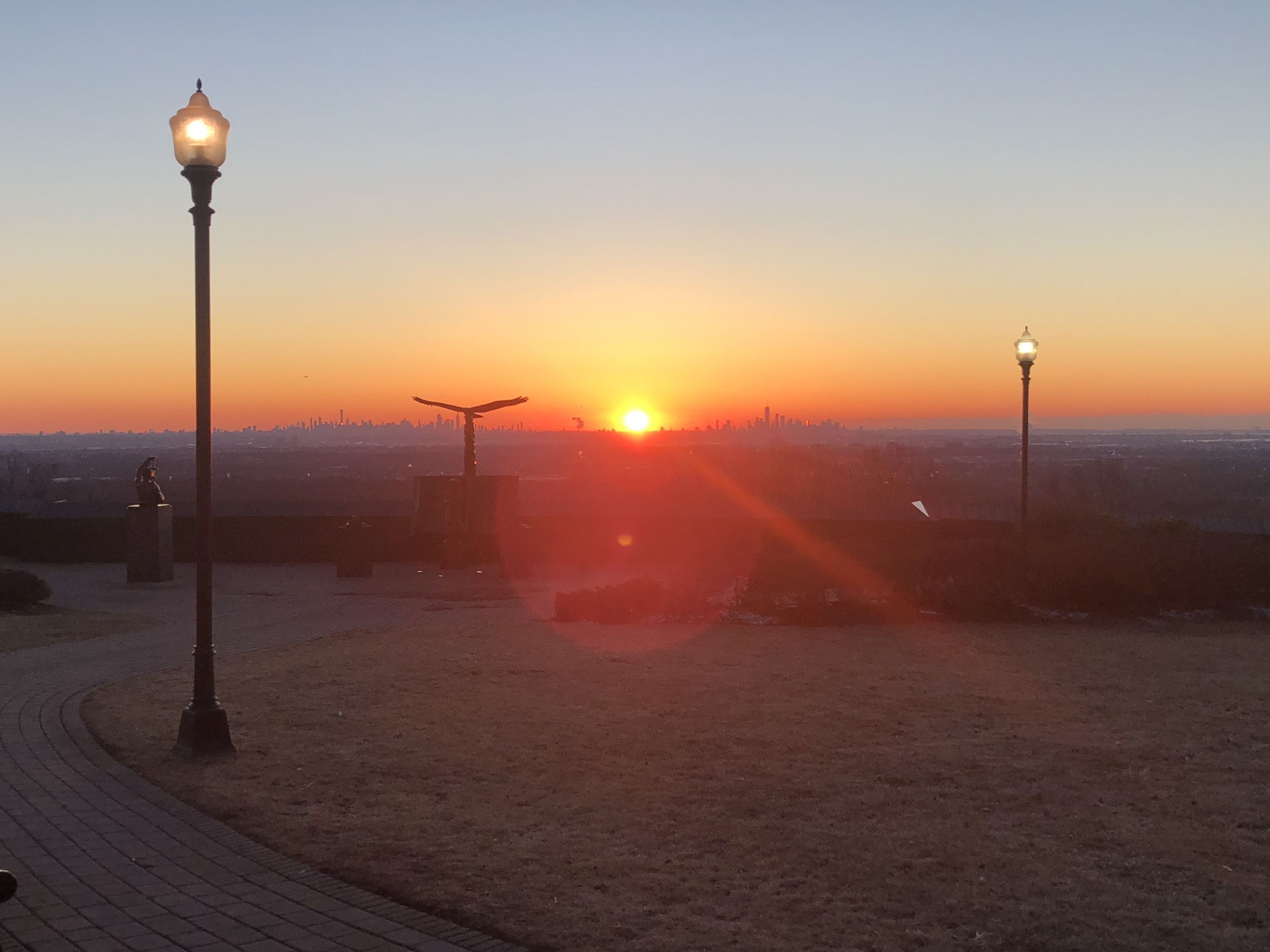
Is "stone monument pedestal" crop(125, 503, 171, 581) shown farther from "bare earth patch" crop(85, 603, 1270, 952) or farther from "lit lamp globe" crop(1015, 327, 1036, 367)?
"lit lamp globe" crop(1015, 327, 1036, 367)

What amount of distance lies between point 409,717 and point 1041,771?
210 inches

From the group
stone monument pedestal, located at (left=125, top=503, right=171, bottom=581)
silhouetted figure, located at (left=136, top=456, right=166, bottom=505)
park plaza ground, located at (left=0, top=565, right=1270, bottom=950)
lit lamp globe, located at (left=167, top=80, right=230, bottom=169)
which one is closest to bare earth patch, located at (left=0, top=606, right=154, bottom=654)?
park plaza ground, located at (left=0, top=565, right=1270, bottom=950)

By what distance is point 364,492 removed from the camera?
62.3 m

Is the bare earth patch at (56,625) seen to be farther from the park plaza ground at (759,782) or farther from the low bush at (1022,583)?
the low bush at (1022,583)

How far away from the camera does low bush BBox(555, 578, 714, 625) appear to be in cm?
1598

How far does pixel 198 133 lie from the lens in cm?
796

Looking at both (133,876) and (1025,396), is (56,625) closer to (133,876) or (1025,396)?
(133,876)

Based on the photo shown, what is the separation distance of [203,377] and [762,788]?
17.1 feet

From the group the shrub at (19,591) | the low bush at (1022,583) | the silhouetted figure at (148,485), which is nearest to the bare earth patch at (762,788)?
the low bush at (1022,583)

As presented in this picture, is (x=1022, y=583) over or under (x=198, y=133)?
under

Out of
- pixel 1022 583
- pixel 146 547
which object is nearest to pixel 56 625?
pixel 146 547

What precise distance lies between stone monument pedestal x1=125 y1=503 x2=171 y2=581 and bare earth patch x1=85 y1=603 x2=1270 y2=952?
9.05 metres

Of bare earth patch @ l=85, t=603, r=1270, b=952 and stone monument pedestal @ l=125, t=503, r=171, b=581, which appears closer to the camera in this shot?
bare earth patch @ l=85, t=603, r=1270, b=952

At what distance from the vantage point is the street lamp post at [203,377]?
796cm
